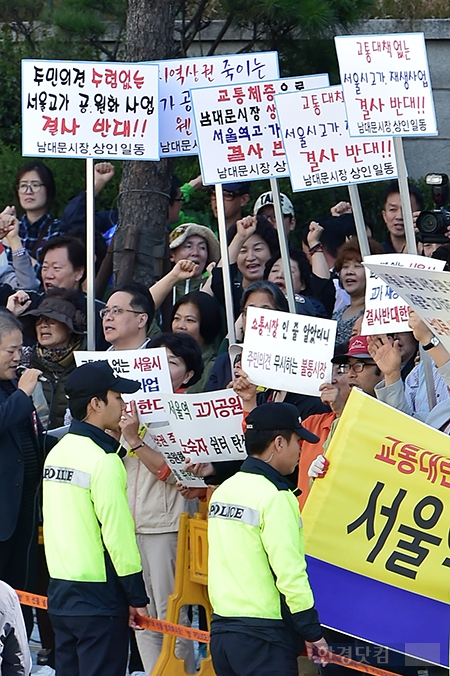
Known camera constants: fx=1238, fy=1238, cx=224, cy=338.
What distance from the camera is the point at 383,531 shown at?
18.7ft

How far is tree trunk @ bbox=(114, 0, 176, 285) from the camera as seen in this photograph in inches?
360

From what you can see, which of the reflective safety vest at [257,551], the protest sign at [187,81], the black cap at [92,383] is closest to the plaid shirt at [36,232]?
the protest sign at [187,81]

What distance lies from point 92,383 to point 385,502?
4.78 feet

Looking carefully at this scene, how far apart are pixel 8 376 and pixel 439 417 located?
8.04 ft

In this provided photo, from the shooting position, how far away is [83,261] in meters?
8.45

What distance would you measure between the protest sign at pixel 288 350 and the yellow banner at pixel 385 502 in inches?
19.2

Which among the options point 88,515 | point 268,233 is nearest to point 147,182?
point 268,233

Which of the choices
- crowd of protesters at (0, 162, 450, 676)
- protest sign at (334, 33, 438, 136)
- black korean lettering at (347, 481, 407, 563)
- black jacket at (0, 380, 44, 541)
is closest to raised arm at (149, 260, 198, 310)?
crowd of protesters at (0, 162, 450, 676)

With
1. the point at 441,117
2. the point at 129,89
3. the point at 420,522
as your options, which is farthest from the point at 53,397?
the point at 441,117

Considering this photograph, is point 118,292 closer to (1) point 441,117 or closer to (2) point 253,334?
(2) point 253,334

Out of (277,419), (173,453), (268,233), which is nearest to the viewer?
(277,419)

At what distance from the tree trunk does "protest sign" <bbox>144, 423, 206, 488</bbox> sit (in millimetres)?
2655

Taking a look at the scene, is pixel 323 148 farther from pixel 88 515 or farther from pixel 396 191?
pixel 88 515

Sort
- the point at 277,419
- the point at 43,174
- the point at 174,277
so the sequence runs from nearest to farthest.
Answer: the point at 277,419
the point at 174,277
the point at 43,174
